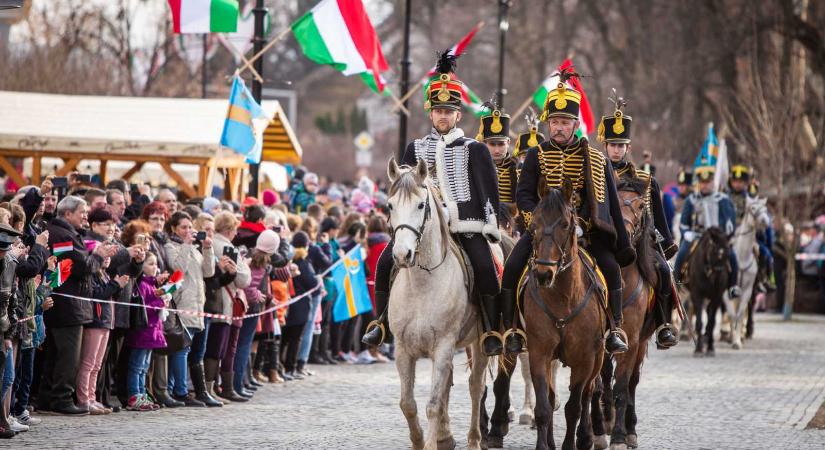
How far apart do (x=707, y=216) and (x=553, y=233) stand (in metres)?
14.0

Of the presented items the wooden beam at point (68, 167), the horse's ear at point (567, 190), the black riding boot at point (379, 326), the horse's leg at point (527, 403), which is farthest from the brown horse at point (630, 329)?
the wooden beam at point (68, 167)

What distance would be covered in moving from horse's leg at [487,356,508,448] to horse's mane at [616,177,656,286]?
153 centimetres

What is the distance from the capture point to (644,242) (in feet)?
45.8

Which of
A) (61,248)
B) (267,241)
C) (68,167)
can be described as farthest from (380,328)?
(68,167)

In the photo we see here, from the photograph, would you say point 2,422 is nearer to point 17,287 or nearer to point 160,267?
point 17,287

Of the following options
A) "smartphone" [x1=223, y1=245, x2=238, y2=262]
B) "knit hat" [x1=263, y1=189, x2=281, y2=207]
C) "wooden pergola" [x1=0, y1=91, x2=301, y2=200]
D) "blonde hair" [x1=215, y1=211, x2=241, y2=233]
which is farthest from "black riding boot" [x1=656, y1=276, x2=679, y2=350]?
"wooden pergola" [x1=0, y1=91, x2=301, y2=200]

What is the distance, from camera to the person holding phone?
1551 cm

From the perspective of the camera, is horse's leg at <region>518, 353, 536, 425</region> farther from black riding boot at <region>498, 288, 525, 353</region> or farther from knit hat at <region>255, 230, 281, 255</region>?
knit hat at <region>255, 230, 281, 255</region>

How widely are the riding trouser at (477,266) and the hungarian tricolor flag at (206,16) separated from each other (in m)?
9.46

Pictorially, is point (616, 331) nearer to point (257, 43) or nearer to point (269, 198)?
point (257, 43)

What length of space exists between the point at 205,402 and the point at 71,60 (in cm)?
3162

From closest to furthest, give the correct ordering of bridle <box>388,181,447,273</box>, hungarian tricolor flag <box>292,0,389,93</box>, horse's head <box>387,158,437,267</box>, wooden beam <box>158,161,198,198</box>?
horse's head <box>387,158,437,267</box> < bridle <box>388,181,447,273</box> < hungarian tricolor flag <box>292,0,389,93</box> < wooden beam <box>158,161,198,198</box>

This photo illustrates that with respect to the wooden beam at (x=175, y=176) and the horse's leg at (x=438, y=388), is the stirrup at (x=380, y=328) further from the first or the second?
the wooden beam at (x=175, y=176)

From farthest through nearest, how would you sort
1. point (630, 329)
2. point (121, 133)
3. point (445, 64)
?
point (121, 133) < point (630, 329) < point (445, 64)
